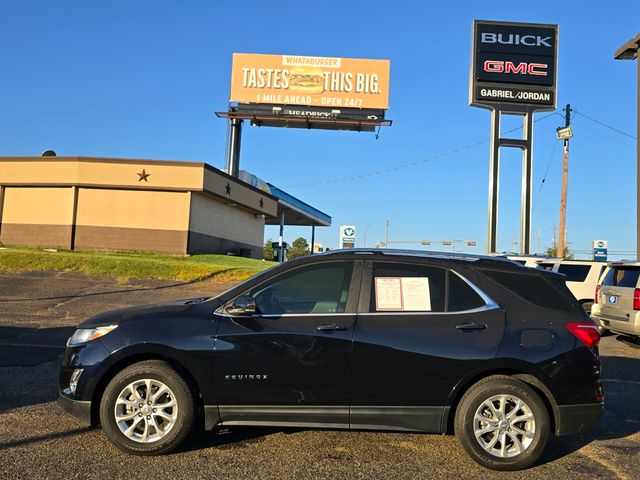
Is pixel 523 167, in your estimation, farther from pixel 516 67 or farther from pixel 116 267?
pixel 116 267

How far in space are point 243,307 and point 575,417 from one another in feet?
9.40

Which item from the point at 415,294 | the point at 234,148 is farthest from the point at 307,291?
the point at 234,148

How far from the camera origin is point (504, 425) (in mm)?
4402

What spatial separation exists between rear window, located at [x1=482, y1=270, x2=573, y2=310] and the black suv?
86mm

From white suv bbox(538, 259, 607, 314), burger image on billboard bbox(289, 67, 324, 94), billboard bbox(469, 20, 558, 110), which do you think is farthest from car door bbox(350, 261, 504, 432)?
burger image on billboard bbox(289, 67, 324, 94)

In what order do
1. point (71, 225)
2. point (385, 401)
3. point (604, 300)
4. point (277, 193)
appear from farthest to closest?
1. point (277, 193)
2. point (71, 225)
3. point (604, 300)
4. point (385, 401)

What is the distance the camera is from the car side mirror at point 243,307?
4.49 meters

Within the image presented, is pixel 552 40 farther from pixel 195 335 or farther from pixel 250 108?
pixel 195 335

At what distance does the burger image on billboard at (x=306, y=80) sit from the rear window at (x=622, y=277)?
2907 centimetres

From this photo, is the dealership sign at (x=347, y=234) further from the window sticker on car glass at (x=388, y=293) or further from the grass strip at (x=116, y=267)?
the window sticker on car glass at (x=388, y=293)

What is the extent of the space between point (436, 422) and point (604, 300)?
28.1 feet

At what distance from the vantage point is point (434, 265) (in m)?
4.77

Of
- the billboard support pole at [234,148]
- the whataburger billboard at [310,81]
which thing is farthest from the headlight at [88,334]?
the whataburger billboard at [310,81]

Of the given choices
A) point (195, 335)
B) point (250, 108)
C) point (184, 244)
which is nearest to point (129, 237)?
point (184, 244)
